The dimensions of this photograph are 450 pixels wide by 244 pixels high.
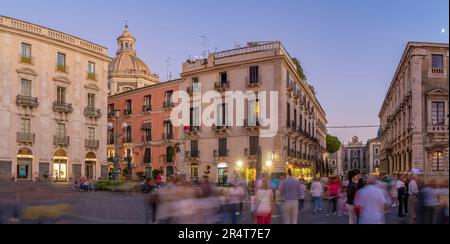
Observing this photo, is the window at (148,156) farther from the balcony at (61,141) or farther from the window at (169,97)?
the balcony at (61,141)

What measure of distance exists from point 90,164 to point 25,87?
9.35 m

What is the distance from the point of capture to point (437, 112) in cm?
2977

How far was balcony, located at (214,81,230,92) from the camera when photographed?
38.7m

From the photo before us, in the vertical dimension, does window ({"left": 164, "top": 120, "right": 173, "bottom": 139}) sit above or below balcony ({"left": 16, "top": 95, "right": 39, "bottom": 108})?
below

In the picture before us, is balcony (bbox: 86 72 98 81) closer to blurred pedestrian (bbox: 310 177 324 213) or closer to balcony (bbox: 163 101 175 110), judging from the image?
balcony (bbox: 163 101 175 110)


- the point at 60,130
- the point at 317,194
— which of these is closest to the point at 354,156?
the point at 60,130

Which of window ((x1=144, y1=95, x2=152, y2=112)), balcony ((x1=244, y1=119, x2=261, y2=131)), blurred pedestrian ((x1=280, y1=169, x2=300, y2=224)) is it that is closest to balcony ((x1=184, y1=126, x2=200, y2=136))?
balcony ((x1=244, y1=119, x2=261, y2=131))

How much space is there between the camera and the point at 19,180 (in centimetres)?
3594

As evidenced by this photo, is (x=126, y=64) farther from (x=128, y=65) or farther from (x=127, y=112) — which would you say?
(x=127, y=112)

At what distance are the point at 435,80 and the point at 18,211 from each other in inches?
1095

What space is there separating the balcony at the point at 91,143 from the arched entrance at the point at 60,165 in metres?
2.54

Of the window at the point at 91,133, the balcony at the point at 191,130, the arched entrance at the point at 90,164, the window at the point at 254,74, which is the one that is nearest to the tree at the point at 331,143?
the balcony at the point at 191,130

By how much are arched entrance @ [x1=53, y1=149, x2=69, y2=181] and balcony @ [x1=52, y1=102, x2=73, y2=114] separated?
11.2 ft
